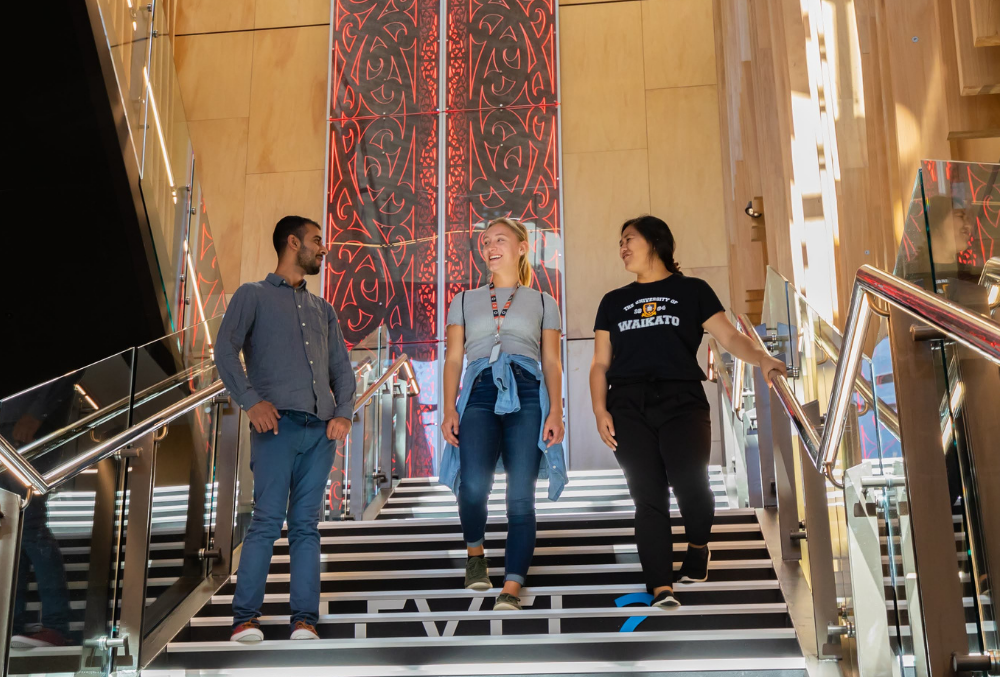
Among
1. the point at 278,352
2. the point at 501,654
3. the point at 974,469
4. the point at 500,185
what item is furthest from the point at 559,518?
the point at 500,185

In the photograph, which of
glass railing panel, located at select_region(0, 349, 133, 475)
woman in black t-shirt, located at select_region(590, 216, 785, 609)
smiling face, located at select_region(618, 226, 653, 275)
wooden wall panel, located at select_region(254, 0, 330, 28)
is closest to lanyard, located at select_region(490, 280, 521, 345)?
woman in black t-shirt, located at select_region(590, 216, 785, 609)

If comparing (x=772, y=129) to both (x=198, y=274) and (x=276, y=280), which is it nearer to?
(x=198, y=274)

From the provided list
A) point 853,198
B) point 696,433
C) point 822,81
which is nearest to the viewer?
point 696,433

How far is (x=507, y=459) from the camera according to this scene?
390 centimetres

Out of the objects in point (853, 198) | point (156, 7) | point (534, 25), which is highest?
point (534, 25)

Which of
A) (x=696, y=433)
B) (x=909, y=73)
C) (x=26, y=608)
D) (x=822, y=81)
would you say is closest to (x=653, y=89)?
(x=822, y=81)

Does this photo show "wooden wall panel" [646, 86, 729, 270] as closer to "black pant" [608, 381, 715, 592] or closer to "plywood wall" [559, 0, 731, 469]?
"plywood wall" [559, 0, 731, 469]

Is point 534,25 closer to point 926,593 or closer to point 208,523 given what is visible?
point 208,523

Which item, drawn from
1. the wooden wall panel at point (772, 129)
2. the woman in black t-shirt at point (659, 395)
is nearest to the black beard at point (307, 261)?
the woman in black t-shirt at point (659, 395)

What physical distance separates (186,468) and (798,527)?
2.48 metres

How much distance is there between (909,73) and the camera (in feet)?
13.1

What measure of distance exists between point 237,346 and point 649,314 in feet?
5.04

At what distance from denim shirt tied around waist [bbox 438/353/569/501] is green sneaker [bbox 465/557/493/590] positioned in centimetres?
29

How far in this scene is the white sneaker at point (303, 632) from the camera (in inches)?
139
